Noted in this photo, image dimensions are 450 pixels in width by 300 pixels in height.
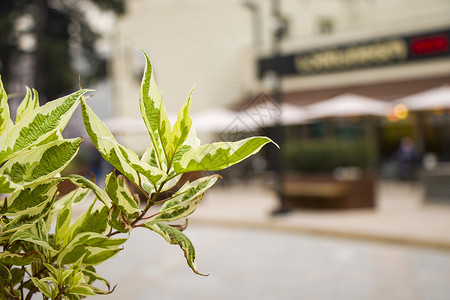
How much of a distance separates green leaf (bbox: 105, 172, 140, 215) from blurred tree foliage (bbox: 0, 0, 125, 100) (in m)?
18.0

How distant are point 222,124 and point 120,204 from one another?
16.8m

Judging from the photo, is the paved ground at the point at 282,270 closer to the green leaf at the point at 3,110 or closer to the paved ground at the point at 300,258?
the paved ground at the point at 300,258

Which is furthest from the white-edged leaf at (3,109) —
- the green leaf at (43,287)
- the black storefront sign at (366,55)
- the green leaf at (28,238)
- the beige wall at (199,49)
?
the beige wall at (199,49)

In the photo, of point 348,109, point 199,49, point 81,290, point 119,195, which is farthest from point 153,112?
point 199,49

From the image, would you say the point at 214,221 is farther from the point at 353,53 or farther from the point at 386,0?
the point at 386,0

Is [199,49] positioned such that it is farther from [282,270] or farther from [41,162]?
[41,162]

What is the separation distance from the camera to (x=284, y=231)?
407 inches

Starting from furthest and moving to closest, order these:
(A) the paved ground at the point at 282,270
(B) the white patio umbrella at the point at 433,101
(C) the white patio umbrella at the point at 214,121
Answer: (C) the white patio umbrella at the point at 214,121 → (B) the white patio umbrella at the point at 433,101 → (A) the paved ground at the point at 282,270

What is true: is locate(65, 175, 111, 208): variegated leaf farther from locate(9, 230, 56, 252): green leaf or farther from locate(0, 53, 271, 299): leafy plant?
locate(9, 230, 56, 252): green leaf

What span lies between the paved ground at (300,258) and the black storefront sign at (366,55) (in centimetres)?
832

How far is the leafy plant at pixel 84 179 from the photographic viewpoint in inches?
47.0

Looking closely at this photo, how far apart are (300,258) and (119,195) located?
6.96 m

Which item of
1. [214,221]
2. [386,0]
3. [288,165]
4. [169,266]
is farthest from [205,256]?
[386,0]

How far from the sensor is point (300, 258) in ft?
26.1
